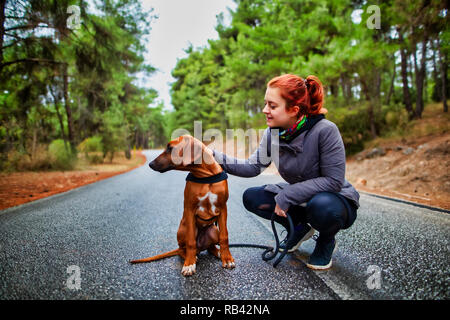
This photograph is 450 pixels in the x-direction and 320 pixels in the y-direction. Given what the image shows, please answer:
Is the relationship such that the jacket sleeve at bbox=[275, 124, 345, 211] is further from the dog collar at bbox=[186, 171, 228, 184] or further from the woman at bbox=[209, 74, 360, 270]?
the dog collar at bbox=[186, 171, 228, 184]

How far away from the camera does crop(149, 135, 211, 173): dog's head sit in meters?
1.74

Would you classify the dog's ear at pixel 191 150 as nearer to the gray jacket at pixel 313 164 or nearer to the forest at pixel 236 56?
the gray jacket at pixel 313 164

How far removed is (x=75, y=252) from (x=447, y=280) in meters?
3.01

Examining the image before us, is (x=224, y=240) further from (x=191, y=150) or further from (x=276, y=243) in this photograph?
(x=191, y=150)

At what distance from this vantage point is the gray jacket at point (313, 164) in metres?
1.74

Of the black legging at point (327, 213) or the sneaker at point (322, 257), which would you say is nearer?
the black legging at point (327, 213)

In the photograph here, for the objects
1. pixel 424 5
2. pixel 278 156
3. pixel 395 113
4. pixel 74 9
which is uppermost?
pixel 74 9

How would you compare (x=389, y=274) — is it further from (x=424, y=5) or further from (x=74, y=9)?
(x=74, y=9)

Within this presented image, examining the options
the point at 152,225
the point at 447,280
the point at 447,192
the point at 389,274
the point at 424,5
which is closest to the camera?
the point at 447,280

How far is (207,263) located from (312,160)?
123cm

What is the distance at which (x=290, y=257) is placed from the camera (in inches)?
80.7

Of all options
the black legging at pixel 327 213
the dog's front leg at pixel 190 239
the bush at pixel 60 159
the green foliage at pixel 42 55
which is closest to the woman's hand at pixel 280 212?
the black legging at pixel 327 213

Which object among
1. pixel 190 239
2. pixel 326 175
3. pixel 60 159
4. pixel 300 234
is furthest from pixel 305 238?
pixel 60 159

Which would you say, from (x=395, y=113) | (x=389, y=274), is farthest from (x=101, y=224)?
(x=395, y=113)
